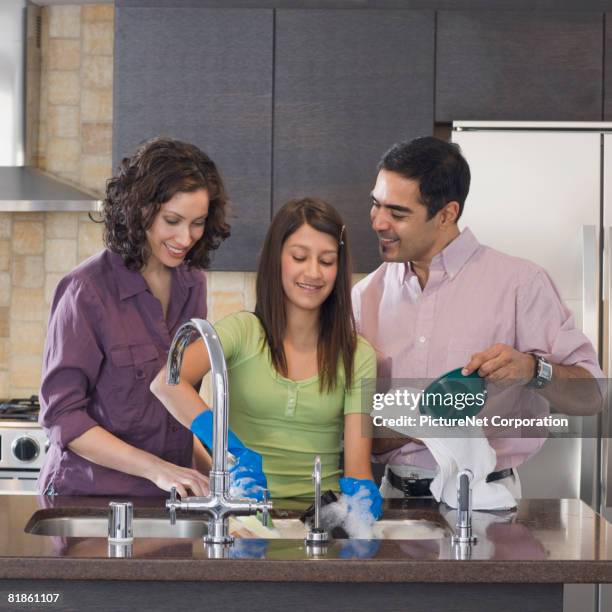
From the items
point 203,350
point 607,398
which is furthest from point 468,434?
point 607,398

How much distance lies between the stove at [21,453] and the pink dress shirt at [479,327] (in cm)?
172

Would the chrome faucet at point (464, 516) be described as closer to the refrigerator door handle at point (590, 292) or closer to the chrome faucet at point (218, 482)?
the chrome faucet at point (218, 482)

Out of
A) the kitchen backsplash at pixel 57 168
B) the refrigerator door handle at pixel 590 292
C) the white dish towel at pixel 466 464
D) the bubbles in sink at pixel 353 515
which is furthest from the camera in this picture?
the kitchen backsplash at pixel 57 168

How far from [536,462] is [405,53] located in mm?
1479

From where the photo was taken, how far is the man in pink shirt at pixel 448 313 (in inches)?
91.4

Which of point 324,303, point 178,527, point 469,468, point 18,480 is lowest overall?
point 18,480

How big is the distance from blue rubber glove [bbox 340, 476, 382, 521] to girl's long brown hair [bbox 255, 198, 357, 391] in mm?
270

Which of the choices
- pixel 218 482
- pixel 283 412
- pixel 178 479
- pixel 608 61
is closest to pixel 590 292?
pixel 608 61

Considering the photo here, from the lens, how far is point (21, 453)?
3723mm

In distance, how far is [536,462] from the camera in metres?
3.46

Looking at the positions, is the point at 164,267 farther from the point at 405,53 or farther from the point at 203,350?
the point at 405,53

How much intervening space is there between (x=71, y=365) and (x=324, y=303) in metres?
0.55

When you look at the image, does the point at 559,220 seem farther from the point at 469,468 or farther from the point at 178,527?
the point at 178,527

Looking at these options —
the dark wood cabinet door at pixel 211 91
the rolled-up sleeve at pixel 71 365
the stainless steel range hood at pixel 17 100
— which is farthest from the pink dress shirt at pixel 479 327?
the stainless steel range hood at pixel 17 100
